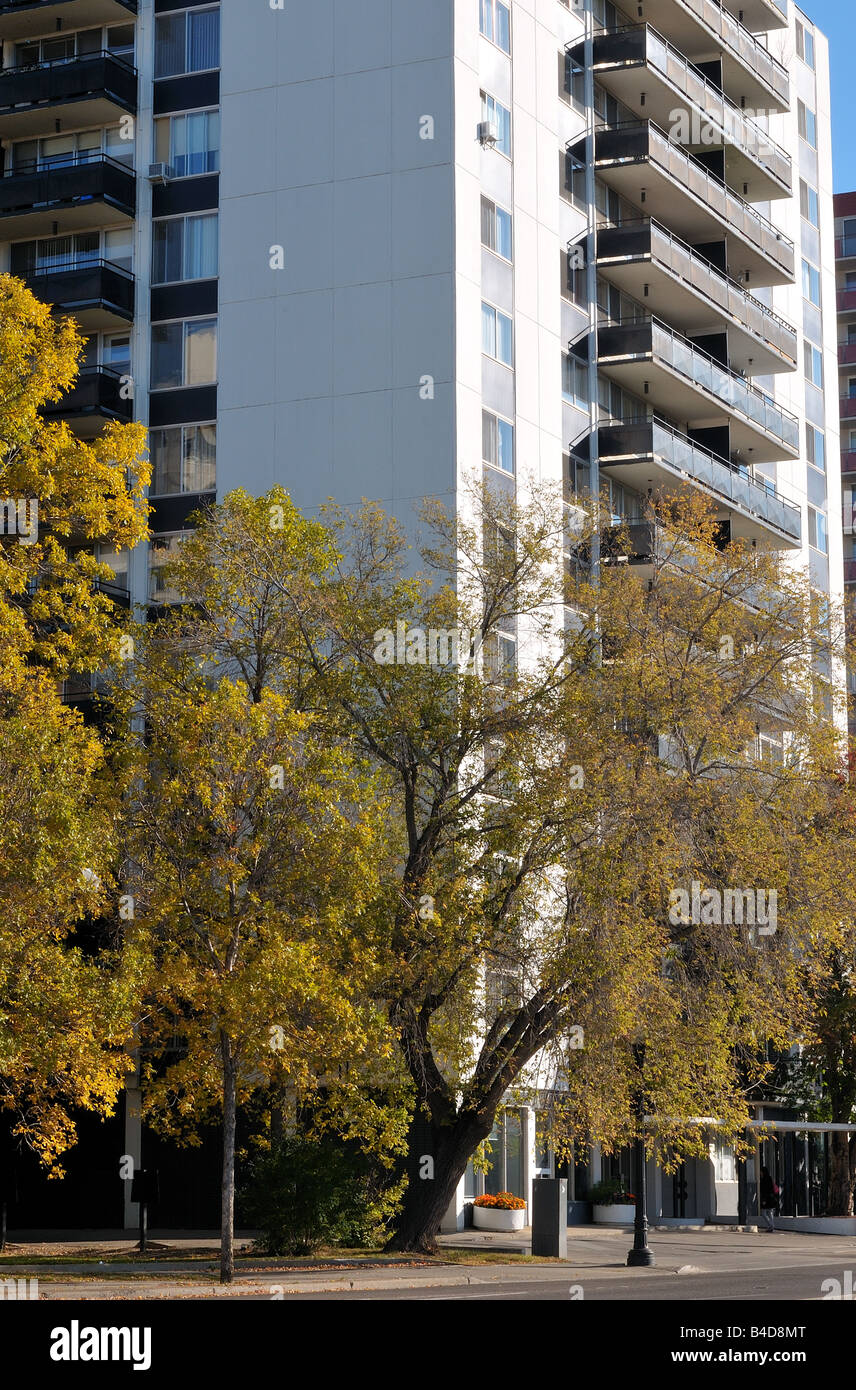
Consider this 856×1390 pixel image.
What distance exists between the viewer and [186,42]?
159 feet

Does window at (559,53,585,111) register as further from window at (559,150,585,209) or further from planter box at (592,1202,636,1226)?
planter box at (592,1202,636,1226)

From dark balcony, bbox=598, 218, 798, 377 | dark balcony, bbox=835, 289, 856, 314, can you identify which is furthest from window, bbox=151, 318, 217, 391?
dark balcony, bbox=835, 289, 856, 314

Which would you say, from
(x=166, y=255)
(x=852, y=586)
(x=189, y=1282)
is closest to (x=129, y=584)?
(x=166, y=255)

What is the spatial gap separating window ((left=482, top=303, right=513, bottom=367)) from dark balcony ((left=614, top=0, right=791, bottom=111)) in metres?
15.5

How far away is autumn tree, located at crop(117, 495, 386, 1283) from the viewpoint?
24.4 m

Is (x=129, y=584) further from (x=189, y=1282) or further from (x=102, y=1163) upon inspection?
(x=189, y=1282)

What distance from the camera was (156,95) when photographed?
4838 centimetres

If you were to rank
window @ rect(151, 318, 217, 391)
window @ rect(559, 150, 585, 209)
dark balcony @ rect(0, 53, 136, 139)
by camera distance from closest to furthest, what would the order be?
window @ rect(151, 318, 217, 391) → dark balcony @ rect(0, 53, 136, 139) → window @ rect(559, 150, 585, 209)

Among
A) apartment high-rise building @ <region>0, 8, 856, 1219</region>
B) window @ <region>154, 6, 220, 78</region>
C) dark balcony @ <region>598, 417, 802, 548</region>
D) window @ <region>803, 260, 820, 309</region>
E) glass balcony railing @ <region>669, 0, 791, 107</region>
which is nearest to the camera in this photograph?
apartment high-rise building @ <region>0, 8, 856, 1219</region>

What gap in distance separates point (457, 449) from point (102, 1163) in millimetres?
18566

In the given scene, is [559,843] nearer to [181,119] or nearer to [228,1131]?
[228,1131]

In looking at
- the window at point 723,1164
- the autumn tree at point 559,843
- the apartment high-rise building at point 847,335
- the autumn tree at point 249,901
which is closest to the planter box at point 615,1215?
the window at point 723,1164

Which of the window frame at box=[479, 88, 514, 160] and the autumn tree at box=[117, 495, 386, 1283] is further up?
the window frame at box=[479, 88, 514, 160]

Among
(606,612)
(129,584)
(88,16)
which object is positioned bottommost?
(606,612)
